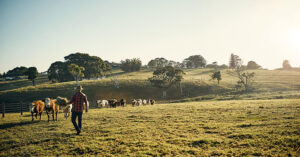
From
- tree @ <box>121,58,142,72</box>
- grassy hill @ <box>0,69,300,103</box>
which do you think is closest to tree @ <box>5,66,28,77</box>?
tree @ <box>121,58,142,72</box>

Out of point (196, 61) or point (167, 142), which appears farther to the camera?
point (196, 61)

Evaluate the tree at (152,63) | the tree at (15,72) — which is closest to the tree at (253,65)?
the tree at (152,63)

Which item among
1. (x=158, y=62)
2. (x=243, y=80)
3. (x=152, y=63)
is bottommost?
(x=243, y=80)

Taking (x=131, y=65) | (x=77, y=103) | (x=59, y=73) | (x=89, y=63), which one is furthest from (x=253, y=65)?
(x=77, y=103)

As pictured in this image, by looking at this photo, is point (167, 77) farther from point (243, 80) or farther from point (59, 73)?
point (59, 73)

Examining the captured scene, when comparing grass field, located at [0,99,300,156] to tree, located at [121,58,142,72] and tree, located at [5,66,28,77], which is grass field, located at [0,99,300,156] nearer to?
tree, located at [121,58,142,72]

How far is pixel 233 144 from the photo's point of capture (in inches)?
328

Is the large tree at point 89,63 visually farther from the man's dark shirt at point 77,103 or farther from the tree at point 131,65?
the man's dark shirt at point 77,103

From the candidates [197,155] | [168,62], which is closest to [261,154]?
[197,155]

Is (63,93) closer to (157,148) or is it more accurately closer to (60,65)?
(60,65)

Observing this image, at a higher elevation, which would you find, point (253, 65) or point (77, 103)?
point (253, 65)

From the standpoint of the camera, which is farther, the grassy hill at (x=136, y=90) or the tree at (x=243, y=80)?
the tree at (x=243, y=80)

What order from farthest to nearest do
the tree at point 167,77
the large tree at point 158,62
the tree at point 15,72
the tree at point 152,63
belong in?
1. the large tree at point 158,62
2. the tree at point 152,63
3. the tree at point 15,72
4. the tree at point 167,77

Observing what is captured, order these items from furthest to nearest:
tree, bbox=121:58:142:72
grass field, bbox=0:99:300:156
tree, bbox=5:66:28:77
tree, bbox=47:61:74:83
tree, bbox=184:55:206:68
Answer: tree, bbox=184:55:206:68
tree, bbox=5:66:28:77
tree, bbox=121:58:142:72
tree, bbox=47:61:74:83
grass field, bbox=0:99:300:156
